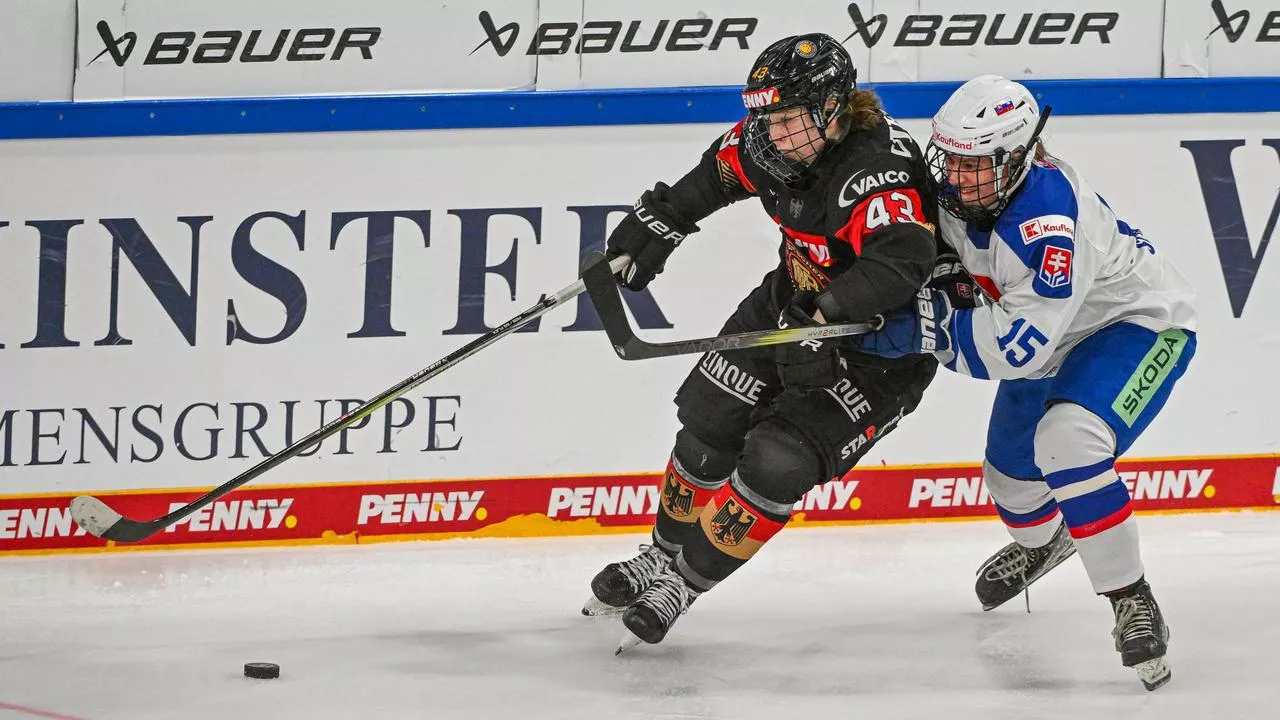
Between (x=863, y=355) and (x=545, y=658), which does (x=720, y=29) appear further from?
(x=545, y=658)

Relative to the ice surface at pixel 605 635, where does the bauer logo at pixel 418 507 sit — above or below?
below

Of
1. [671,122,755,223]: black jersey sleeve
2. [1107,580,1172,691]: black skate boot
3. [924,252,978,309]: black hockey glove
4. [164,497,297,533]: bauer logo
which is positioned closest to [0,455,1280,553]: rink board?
[164,497,297,533]: bauer logo

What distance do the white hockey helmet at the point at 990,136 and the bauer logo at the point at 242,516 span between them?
2328mm

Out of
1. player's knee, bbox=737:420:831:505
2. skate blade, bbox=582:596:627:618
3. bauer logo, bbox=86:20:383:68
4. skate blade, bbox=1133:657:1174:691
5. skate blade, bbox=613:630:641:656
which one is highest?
bauer logo, bbox=86:20:383:68

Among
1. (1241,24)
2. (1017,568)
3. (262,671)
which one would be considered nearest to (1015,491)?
(1017,568)

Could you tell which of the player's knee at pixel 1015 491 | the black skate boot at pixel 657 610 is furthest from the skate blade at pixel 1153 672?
the black skate boot at pixel 657 610

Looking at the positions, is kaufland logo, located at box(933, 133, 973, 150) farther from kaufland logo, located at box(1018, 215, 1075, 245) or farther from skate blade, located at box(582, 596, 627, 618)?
skate blade, located at box(582, 596, 627, 618)

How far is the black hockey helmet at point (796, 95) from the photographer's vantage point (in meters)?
3.33

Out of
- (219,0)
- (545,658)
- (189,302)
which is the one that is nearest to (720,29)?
(219,0)

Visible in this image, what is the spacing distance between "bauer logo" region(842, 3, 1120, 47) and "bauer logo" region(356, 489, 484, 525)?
185cm

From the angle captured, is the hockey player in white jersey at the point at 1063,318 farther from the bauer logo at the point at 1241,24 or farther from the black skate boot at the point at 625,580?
the bauer logo at the point at 1241,24

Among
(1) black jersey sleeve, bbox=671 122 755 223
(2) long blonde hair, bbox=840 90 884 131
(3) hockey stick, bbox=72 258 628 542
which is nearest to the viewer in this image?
(2) long blonde hair, bbox=840 90 884 131

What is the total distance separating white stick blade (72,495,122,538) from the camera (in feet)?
11.7

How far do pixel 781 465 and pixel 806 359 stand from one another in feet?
0.83
